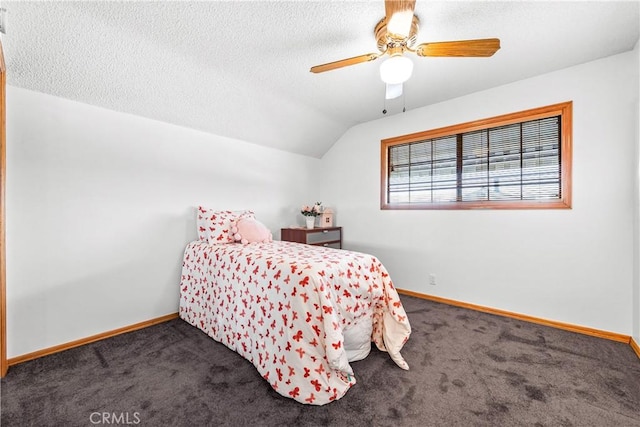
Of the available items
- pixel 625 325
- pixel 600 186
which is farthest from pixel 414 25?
pixel 625 325

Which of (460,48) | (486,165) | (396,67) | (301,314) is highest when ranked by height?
(460,48)

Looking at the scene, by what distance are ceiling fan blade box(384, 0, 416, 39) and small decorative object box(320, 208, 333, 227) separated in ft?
8.66

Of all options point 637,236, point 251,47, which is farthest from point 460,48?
point 637,236

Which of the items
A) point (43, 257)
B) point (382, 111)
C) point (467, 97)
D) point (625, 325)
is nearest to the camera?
point (43, 257)

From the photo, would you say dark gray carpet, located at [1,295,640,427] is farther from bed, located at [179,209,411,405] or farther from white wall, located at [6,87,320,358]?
white wall, located at [6,87,320,358]

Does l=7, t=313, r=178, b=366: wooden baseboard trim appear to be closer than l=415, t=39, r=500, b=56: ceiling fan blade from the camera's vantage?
No

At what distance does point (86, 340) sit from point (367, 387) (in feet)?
7.59

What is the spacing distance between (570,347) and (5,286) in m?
4.21

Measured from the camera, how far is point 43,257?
6.53 feet

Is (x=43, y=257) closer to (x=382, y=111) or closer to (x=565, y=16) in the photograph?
(x=382, y=111)

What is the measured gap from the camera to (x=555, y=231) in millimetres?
2420

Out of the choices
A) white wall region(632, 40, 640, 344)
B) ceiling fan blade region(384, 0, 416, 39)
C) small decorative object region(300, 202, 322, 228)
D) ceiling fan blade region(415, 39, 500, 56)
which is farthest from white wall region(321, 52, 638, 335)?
ceiling fan blade region(384, 0, 416, 39)

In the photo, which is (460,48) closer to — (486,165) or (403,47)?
(403,47)

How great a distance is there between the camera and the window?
2477 mm
